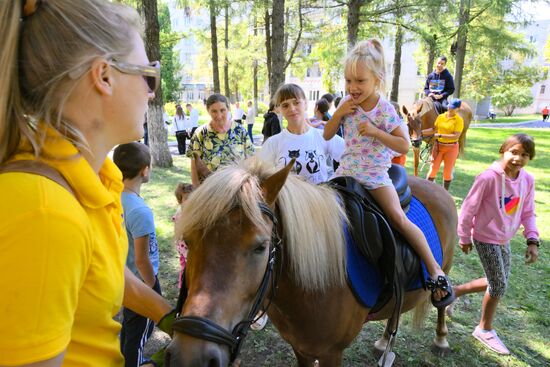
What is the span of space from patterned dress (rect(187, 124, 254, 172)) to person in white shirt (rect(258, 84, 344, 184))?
0.60 meters

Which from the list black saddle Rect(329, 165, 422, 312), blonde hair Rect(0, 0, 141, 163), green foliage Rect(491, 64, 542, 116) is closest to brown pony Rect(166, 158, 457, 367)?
black saddle Rect(329, 165, 422, 312)

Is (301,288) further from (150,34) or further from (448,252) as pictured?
(150,34)

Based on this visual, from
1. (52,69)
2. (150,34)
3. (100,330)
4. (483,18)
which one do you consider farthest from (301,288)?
(483,18)

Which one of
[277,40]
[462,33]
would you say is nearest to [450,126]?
[277,40]

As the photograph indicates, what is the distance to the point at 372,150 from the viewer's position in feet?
8.32

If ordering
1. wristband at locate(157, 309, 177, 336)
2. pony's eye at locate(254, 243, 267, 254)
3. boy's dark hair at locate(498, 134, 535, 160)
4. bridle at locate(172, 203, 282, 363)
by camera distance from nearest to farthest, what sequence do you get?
bridle at locate(172, 203, 282, 363)
wristband at locate(157, 309, 177, 336)
pony's eye at locate(254, 243, 267, 254)
boy's dark hair at locate(498, 134, 535, 160)

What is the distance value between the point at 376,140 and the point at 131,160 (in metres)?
1.79

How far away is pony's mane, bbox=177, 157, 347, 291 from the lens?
149cm

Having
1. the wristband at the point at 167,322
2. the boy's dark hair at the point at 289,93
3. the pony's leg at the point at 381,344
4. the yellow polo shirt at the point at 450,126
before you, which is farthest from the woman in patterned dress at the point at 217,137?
the yellow polo shirt at the point at 450,126

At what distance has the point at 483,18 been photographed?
1482 centimetres

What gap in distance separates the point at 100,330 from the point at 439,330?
329cm

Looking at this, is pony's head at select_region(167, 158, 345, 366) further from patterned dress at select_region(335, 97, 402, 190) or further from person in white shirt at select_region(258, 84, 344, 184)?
person in white shirt at select_region(258, 84, 344, 184)

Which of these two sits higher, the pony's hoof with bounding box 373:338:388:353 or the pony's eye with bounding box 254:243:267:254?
the pony's eye with bounding box 254:243:267:254

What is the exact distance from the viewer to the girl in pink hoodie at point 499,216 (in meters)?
3.13
